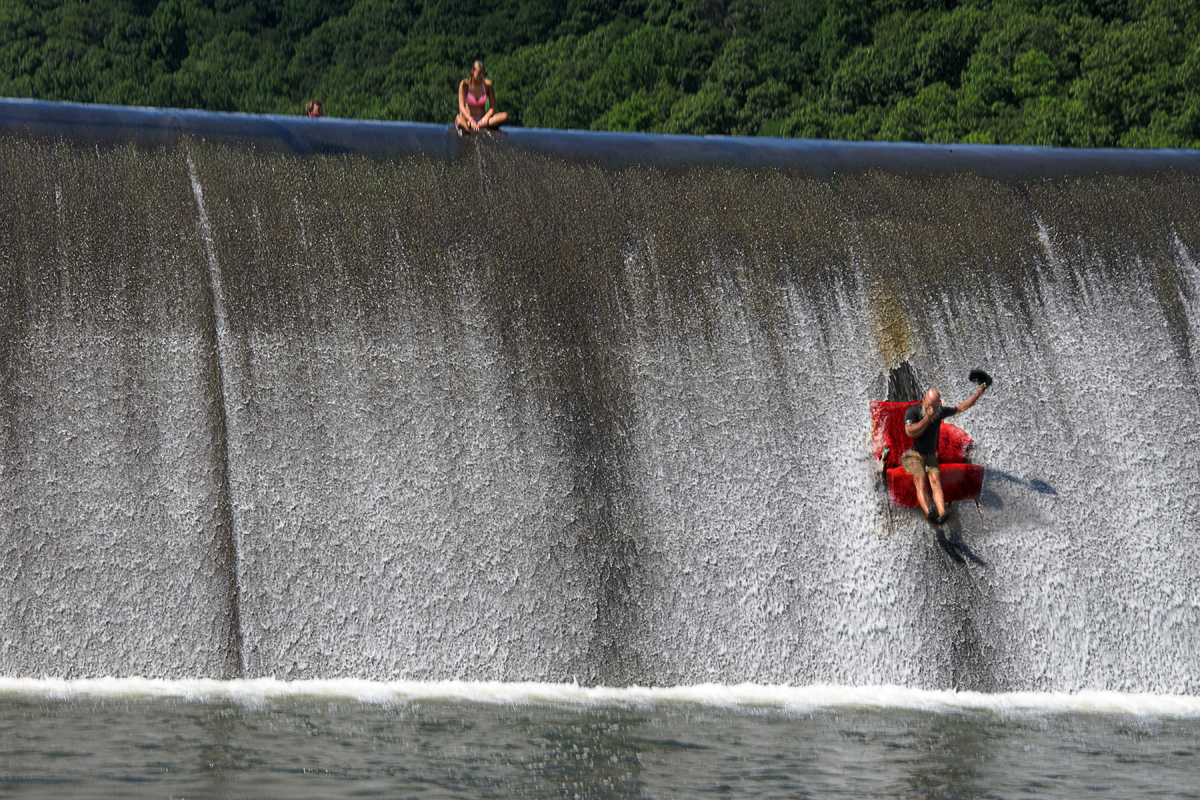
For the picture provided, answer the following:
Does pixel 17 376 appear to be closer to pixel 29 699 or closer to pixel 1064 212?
pixel 29 699

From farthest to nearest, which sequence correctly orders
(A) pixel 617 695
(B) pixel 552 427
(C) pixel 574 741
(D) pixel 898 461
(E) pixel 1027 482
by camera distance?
(E) pixel 1027 482, (D) pixel 898 461, (B) pixel 552 427, (A) pixel 617 695, (C) pixel 574 741

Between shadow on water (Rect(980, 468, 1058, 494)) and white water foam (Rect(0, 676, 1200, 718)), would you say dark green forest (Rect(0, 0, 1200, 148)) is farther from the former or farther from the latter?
white water foam (Rect(0, 676, 1200, 718))

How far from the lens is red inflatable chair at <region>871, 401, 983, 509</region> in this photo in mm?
8422

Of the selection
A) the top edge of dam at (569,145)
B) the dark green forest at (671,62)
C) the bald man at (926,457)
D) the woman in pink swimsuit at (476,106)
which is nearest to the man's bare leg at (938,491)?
the bald man at (926,457)

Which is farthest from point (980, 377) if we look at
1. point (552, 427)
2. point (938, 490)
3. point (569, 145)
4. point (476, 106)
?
point (476, 106)

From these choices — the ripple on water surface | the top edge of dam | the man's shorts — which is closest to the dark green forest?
the top edge of dam

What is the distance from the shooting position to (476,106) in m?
9.73

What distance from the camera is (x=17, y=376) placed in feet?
24.9

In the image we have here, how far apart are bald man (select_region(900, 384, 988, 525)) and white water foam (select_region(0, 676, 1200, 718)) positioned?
3.91 ft

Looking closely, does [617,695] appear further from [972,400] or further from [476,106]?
[476,106]

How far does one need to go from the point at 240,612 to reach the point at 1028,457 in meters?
5.35

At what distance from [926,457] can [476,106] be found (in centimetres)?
432

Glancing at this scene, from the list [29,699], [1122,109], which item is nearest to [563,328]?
[29,699]

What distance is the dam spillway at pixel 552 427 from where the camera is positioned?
7.56 metres
